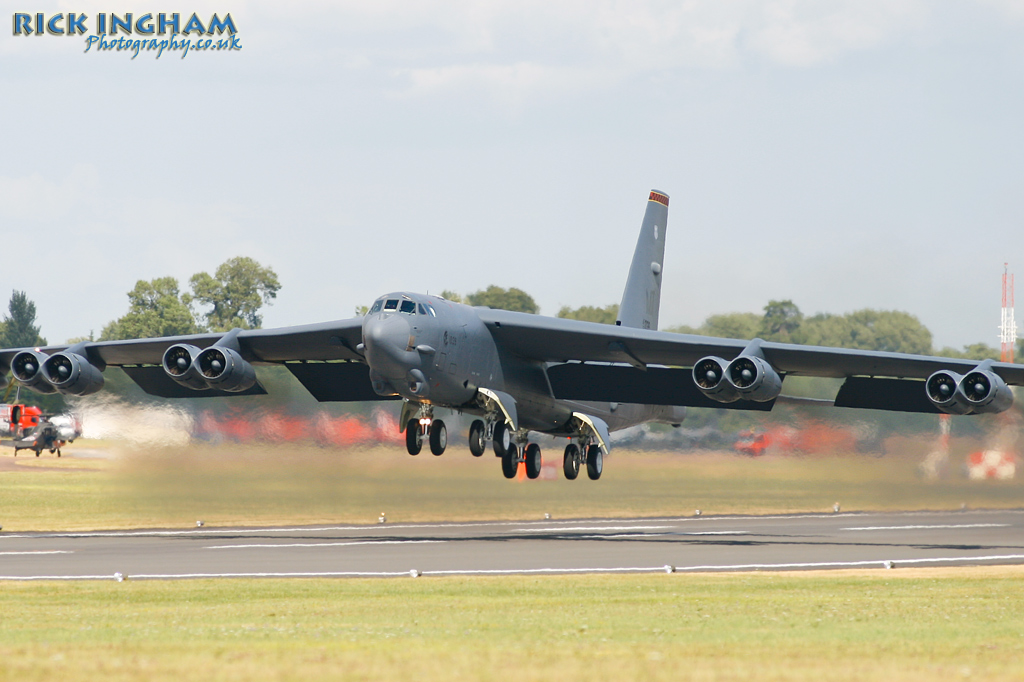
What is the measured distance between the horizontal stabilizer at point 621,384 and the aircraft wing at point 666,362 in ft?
0.08

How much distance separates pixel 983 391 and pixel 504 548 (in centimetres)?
1054

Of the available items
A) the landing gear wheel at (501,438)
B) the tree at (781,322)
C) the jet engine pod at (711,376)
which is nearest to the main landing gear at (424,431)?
the landing gear wheel at (501,438)

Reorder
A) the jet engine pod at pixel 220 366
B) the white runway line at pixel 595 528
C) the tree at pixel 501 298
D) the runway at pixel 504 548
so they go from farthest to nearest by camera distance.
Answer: the tree at pixel 501 298, the white runway line at pixel 595 528, the jet engine pod at pixel 220 366, the runway at pixel 504 548

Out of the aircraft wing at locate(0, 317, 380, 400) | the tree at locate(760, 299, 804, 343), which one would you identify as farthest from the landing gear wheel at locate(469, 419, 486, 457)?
the tree at locate(760, 299, 804, 343)

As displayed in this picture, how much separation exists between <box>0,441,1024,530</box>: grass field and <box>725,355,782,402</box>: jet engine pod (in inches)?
413

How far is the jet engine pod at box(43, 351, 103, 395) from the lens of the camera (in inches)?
1203

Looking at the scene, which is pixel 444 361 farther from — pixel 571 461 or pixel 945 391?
pixel 945 391

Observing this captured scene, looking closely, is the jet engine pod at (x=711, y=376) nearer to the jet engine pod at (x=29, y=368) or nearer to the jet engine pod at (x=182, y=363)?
the jet engine pod at (x=182, y=363)

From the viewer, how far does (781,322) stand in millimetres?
49906

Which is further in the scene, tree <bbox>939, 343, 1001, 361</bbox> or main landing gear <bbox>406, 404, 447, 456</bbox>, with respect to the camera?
tree <bbox>939, 343, 1001, 361</bbox>

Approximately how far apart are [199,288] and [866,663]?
3057 inches

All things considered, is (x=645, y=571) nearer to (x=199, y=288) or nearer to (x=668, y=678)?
(x=668, y=678)

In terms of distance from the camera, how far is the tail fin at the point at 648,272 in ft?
119

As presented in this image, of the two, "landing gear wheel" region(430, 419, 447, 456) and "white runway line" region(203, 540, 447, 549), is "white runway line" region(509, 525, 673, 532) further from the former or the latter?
"landing gear wheel" region(430, 419, 447, 456)
